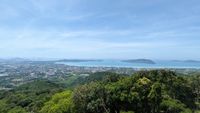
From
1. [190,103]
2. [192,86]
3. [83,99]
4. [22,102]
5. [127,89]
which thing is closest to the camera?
[83,99]

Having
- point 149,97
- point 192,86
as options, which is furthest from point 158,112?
point 192,86

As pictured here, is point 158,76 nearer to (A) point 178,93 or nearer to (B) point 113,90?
(A) point 178,93

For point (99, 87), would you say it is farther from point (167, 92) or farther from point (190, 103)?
point (190, 103)

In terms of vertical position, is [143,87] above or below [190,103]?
above

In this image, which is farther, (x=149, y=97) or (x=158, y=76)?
(x=158, y=76)

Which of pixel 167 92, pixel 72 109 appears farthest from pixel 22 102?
pixel 167 92

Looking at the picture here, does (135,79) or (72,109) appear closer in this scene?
(72,109)

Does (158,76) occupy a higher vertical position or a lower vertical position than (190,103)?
higher

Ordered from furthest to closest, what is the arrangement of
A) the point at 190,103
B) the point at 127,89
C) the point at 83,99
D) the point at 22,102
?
the point at 22,102
the point at 190,103
the point at 127,89
the point at 83,99

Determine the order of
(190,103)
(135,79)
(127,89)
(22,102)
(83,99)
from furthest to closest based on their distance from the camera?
(22,102) < (190,103) < (135,79) < (127,89) < (83,99)
